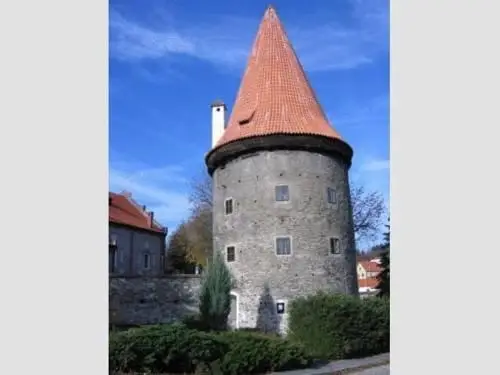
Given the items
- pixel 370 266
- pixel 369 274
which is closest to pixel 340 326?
pixel 369 274

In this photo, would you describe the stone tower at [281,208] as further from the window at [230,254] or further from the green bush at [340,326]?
the green bush at [340,326]

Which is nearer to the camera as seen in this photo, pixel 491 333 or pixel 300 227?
pixel 491 333

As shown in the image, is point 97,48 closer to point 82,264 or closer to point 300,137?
point 82,264

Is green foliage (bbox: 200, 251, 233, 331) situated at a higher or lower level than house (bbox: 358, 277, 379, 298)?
higher

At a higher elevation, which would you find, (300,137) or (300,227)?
(300,137)

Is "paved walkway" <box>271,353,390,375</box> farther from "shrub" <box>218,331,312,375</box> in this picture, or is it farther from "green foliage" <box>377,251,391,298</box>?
"green foliage" <box>377,251,391,298</box>

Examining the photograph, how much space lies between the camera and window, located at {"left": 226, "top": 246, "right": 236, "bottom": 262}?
1653 cm

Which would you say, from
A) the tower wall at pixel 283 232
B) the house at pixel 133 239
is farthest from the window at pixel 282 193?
the house at pixel 133 239

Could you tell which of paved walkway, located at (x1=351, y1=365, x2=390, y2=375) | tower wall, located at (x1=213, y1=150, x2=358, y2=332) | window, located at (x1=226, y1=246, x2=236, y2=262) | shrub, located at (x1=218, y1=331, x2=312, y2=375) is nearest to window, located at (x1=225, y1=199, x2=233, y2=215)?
tower wall, located at (x1=213, y1=150, x2=358, y2=332)

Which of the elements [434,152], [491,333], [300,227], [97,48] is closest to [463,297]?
[491,333]

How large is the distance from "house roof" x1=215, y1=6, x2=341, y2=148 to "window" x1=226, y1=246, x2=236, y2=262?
3.48 meters

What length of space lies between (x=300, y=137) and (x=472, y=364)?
13.6 meters

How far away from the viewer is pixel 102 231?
3.67 metres

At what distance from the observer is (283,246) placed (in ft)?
51.9
